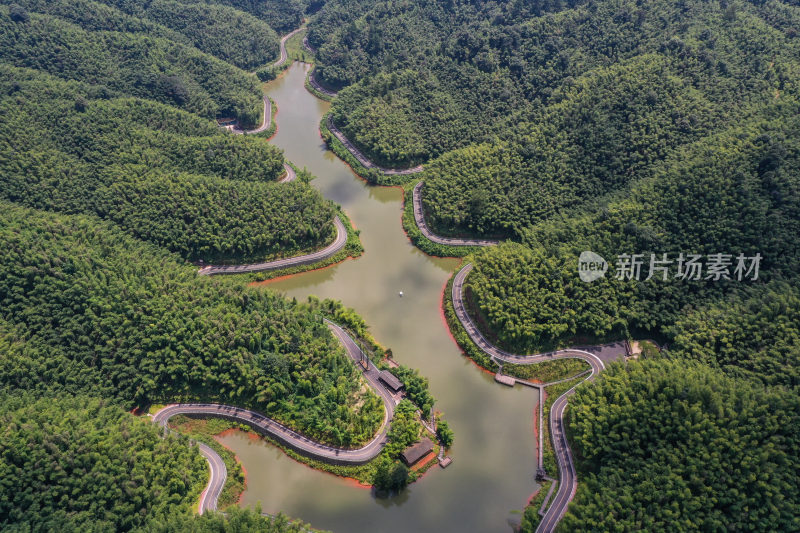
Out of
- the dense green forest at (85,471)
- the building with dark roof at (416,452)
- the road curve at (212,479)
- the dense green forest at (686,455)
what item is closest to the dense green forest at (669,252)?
the dense green forest at (686,455)

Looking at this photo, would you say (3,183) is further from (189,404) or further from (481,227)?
(481,227)

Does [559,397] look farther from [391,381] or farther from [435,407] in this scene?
[391,381]

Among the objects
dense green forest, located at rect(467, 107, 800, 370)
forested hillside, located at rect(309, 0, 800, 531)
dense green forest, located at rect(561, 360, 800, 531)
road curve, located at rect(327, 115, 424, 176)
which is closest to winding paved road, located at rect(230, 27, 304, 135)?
road curve, located at rect(327, 115, 424, 176)

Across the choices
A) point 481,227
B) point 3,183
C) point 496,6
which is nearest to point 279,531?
point 481,227

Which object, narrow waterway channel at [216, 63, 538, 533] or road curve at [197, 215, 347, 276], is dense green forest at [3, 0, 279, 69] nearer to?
narrow waterway channel at [216, 63, 538, 533]

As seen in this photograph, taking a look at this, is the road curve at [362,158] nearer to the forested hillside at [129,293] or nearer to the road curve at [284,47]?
the forested hillside at [129,293]

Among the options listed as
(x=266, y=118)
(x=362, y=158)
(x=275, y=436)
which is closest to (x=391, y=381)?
(x=275, y=436)
